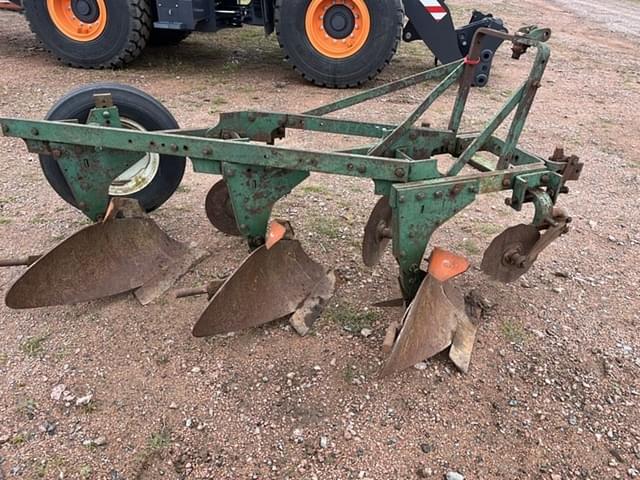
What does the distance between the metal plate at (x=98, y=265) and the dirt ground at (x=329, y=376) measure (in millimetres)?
82

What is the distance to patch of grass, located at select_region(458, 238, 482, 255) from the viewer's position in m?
3.18

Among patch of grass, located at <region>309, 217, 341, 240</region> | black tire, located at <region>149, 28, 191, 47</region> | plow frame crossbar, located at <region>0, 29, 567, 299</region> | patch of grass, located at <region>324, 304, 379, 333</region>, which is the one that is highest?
plow frame crossbar, located at <region>0, 29, 567, 299</region>

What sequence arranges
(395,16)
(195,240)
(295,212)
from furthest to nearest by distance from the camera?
(395,16) < (295,212) < (195,240)

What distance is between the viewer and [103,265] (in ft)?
8.69

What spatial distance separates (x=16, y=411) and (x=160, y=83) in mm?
4643

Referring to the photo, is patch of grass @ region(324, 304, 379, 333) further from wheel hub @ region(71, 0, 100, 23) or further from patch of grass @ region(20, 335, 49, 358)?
wheel hub @ region(71, 0, 100, 23)

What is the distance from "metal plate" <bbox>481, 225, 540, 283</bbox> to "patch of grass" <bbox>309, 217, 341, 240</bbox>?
1.00 metres

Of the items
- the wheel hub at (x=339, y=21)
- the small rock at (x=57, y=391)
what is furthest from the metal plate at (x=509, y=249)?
the wheel hub at (x=339, y=21)

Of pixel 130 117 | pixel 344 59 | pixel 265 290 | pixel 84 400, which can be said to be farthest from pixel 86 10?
pixel 84 400

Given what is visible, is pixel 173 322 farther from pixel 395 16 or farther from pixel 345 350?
pixel 395 16

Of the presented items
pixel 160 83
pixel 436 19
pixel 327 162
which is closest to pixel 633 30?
pixel 436 19

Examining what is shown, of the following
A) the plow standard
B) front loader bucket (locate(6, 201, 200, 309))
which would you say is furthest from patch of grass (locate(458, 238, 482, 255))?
front loader bucket (locate(6, 201, 200, 309))

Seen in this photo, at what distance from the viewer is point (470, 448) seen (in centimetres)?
202

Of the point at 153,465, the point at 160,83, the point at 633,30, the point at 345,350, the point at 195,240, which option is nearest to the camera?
the point at 153,465
